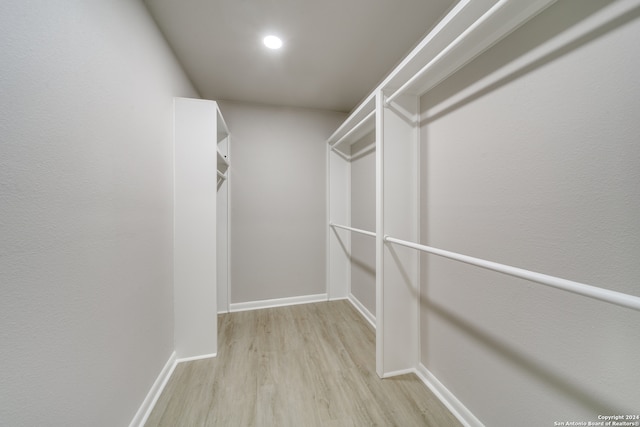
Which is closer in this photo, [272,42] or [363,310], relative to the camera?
[272,42]

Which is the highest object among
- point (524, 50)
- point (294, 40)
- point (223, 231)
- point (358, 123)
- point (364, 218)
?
point (294, 40)

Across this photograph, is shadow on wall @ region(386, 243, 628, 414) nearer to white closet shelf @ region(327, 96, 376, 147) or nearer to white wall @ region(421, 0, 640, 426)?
white wall @ region(421, 0, 640, 426)

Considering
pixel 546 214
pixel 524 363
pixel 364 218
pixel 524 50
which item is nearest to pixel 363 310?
pixel 364 218

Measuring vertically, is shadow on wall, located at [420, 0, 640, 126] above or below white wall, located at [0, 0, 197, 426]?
above

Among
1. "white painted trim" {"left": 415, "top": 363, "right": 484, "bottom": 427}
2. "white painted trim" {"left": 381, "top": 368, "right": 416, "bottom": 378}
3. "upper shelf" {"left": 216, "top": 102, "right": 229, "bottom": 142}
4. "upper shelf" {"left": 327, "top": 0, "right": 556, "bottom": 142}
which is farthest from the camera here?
"upper shelf" {"left": 216, "top": 102, "right": 229, "bottom": 142}

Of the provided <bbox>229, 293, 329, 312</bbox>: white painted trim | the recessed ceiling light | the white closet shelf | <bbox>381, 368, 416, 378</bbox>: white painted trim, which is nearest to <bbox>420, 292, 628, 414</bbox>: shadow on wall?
<bbox>381, 368, 416, 378</bbox>: white painted trim

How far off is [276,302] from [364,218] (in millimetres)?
1446

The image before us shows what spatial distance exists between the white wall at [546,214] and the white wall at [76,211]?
1.68 metres

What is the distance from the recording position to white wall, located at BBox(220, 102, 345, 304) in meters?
2.42

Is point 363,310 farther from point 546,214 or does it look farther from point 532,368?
point 546,214

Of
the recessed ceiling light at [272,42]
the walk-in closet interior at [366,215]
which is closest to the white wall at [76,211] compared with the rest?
the walk-in closet interior at [366,215]

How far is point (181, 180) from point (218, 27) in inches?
41.8

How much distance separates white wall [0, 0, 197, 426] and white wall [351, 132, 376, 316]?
176 cm

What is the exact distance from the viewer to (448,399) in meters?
1.21
